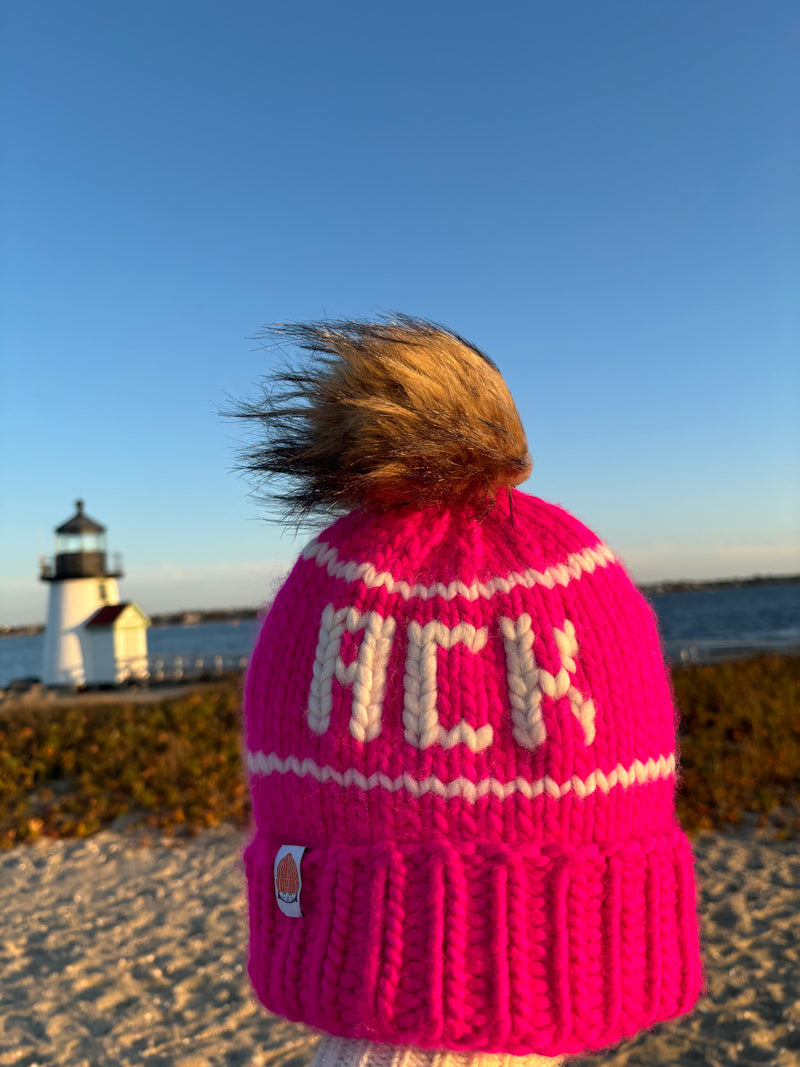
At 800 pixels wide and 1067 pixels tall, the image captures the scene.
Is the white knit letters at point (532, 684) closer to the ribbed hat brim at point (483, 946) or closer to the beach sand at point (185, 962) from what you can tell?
the ribbed hat brim at point (483, 946)

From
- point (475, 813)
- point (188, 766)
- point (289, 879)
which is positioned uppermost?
point (475, 813)

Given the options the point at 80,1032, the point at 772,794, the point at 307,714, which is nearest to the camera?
the point at 307,714

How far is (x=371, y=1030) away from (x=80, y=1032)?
13.7 feet

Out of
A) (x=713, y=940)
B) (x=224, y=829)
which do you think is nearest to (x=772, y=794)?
(x=713, y=940)

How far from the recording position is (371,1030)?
57.8 inches

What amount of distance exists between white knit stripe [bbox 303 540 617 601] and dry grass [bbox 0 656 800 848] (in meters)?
6.64

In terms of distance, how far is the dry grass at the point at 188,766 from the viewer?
790 cm

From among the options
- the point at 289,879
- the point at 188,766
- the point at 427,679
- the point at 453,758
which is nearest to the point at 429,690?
the point at 427,679

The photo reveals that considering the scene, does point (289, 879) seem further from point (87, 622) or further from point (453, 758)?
point (87, 622)

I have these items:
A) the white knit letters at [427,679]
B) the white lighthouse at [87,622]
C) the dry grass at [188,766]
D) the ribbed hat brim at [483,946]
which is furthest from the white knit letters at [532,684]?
the white lighthouse at [87,622]

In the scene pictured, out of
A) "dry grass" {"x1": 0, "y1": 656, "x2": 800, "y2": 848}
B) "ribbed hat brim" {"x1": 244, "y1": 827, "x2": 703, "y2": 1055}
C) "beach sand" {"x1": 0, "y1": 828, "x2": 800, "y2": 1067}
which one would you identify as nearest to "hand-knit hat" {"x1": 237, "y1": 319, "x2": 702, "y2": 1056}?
"ribbed hat brim" {"x1": 244, "y1": 827, "x2": 703, "y2": 1055}

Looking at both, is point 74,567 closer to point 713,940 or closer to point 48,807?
point 48,807

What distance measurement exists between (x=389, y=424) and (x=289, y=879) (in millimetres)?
926

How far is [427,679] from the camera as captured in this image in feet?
5.02
